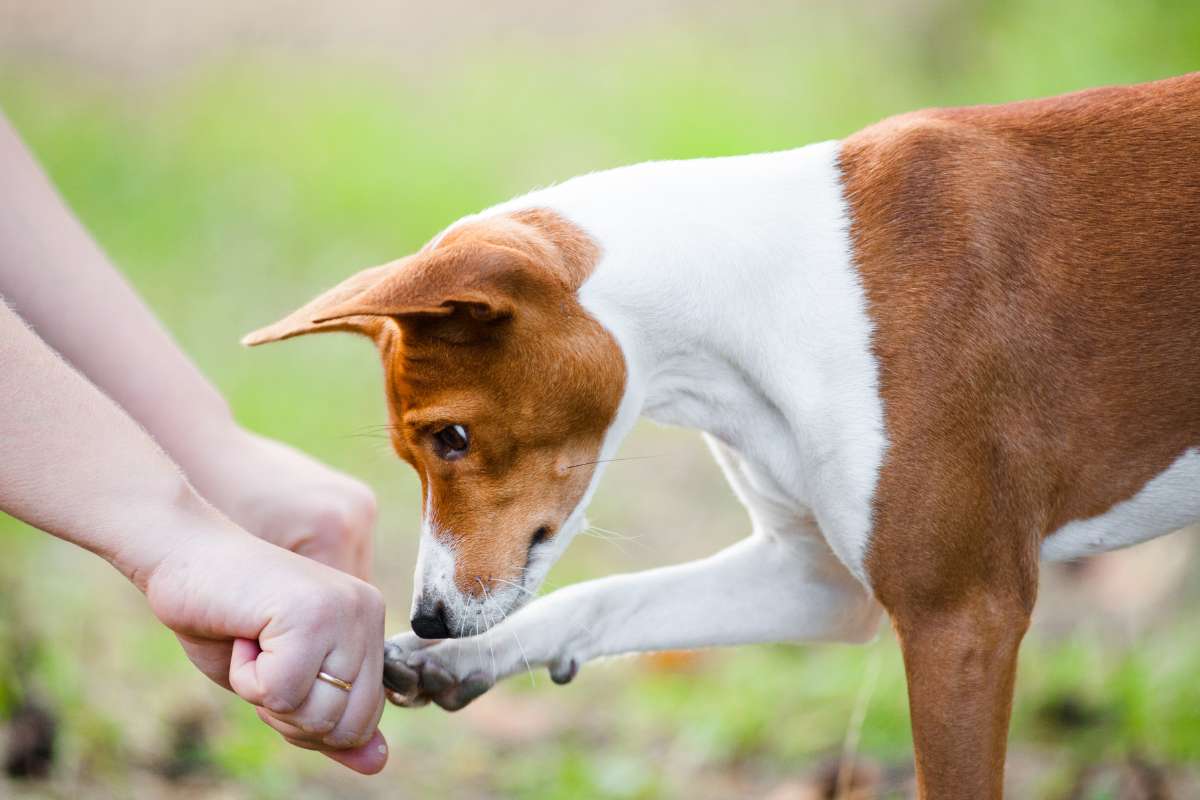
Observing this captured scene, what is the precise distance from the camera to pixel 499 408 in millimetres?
2090

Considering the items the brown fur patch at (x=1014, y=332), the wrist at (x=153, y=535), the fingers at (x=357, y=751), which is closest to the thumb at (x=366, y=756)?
the fingers at (x=357, y=751)

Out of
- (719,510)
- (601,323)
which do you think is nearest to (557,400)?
(601,323)

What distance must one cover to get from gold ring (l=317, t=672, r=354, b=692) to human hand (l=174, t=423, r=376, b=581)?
51 centimetres

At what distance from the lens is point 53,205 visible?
2334 mm

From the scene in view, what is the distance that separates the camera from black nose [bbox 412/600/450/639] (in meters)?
2.14

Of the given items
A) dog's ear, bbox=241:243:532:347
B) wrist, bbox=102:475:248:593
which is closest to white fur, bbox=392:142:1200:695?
dog's ear, bbox=241:243:532:347

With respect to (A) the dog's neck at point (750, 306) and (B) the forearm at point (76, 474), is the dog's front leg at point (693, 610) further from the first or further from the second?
(B) the forearm at point (76, 474)

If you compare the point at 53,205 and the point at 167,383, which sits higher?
the point at 53,205

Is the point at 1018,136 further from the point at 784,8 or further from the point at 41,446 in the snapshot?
the point at 784,8

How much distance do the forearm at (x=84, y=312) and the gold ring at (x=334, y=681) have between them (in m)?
0.64

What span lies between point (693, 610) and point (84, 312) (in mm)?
1146

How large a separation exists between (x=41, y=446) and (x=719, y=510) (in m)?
2.97

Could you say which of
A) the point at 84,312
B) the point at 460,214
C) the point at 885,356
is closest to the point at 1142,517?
the point at 885,356

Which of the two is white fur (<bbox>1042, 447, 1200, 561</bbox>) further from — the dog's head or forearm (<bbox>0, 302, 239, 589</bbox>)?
forearm (<bbox>0, 302, 239, 589</bbox>)
